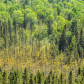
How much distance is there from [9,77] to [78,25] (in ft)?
168

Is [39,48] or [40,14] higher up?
[40,14]

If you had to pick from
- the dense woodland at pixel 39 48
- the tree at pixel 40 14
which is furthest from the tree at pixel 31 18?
the tree at pixel 40 14

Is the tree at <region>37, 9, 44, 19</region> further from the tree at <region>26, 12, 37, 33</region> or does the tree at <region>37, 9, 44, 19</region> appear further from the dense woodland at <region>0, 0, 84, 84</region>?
the tree at <region>26, 12, 37, 33</region>

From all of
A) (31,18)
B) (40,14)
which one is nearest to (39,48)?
(31,18)

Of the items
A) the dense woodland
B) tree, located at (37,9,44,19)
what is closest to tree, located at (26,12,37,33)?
the dense woodland

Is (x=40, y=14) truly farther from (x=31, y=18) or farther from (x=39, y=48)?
(x=39, y=48)

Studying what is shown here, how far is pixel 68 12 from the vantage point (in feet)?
604

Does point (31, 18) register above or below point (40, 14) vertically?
below

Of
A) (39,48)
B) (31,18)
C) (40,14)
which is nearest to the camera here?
(39,48)

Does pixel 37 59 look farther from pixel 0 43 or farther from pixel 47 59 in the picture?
pixel 0 43

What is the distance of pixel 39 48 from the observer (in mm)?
133250

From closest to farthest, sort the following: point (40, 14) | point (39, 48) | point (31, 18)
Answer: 1. point (39, 48)
2. point (31, 18)
3. point (40, 14)

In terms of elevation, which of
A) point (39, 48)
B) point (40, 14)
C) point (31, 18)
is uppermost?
point (40, 14)

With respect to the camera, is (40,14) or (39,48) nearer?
(39,48)
